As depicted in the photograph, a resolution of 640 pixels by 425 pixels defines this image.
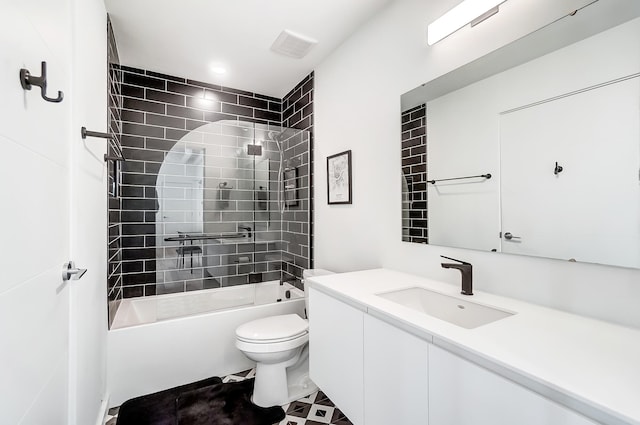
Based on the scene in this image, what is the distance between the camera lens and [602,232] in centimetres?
100

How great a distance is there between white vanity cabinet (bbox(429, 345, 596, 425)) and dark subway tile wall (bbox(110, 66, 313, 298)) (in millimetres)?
1944

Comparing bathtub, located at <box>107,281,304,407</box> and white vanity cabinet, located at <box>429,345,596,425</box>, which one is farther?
bathtub, located at <box>107,281,304,407</box>

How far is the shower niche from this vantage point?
270 centimetres

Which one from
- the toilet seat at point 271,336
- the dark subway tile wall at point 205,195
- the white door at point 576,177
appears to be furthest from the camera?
the dark subway tile wall at point 205,195

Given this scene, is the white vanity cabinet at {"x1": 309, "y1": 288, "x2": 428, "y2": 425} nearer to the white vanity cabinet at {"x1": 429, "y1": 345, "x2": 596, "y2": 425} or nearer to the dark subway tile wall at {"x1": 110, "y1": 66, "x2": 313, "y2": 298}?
the white vanity cabinet at {"x1": 429, "y1": 345, "x2": 596, "y2": 425}

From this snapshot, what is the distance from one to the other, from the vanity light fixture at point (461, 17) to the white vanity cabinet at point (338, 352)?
1.41m

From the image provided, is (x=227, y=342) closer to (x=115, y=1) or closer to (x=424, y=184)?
(x=424, y=184)

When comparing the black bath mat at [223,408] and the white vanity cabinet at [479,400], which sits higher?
the white vanity cabinet at [479,400]

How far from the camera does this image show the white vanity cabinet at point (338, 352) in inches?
50.3

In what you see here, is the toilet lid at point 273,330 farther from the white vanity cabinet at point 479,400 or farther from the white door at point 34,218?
the white vanity cabinet at point 479,400

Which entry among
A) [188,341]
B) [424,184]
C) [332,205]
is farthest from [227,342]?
[424,184]

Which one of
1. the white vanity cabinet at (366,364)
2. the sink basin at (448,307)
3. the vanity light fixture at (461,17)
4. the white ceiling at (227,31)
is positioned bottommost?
the white vanity cabinet at (366,364)

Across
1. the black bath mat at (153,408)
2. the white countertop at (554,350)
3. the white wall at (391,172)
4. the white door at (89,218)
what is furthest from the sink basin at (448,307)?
the black bath mat at (153,408)

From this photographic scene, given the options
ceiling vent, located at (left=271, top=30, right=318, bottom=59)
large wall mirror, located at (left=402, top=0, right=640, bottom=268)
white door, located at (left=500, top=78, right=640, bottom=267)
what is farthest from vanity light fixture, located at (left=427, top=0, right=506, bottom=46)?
ceiling vent, located at (left=271, top=30, right=318, bottom=59)
